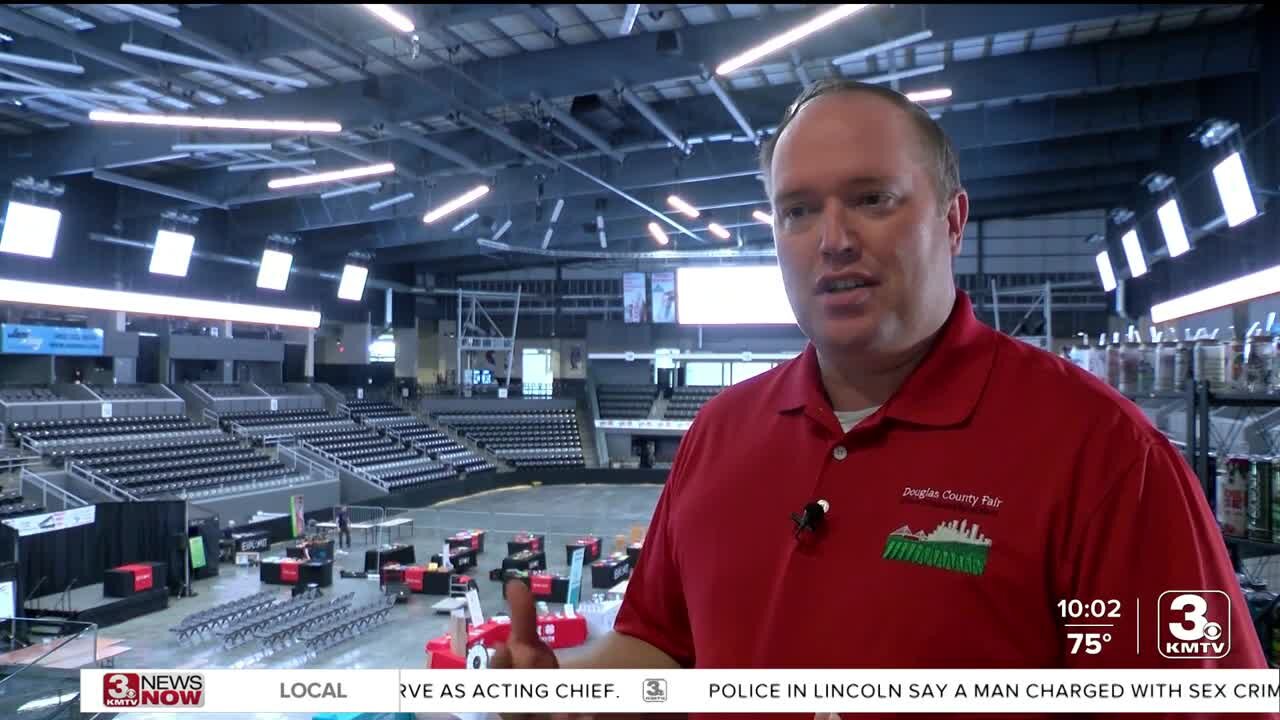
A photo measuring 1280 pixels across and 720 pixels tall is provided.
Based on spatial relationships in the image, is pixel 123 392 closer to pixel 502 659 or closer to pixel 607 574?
pixel 607 574

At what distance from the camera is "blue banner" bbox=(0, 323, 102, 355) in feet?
55.4

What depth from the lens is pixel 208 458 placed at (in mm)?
17734

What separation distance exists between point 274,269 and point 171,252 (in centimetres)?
304

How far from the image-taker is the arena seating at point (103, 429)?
15.7 m

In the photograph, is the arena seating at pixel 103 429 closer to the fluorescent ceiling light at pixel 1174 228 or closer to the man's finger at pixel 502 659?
the man's finger at pixel 502 659

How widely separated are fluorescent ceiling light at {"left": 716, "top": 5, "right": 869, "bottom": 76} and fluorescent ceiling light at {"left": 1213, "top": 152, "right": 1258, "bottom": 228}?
19.4ft

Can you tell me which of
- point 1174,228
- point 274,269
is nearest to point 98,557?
point 274,269

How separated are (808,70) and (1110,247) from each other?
12.3 m

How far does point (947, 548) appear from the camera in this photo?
0.93 meters

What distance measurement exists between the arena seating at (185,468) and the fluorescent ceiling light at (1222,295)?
17.7 metres

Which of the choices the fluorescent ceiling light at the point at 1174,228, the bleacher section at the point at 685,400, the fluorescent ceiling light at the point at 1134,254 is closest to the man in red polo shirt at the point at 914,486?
the fluorescent ceiling light at the point at 1174,228

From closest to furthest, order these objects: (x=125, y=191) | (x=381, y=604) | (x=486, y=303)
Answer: (x=381, y=604)
(x=125, y=191)
(x=486, y=303)

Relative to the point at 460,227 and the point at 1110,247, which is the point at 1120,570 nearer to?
the point at 460,227

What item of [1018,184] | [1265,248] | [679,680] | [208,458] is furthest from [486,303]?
[679,680]
